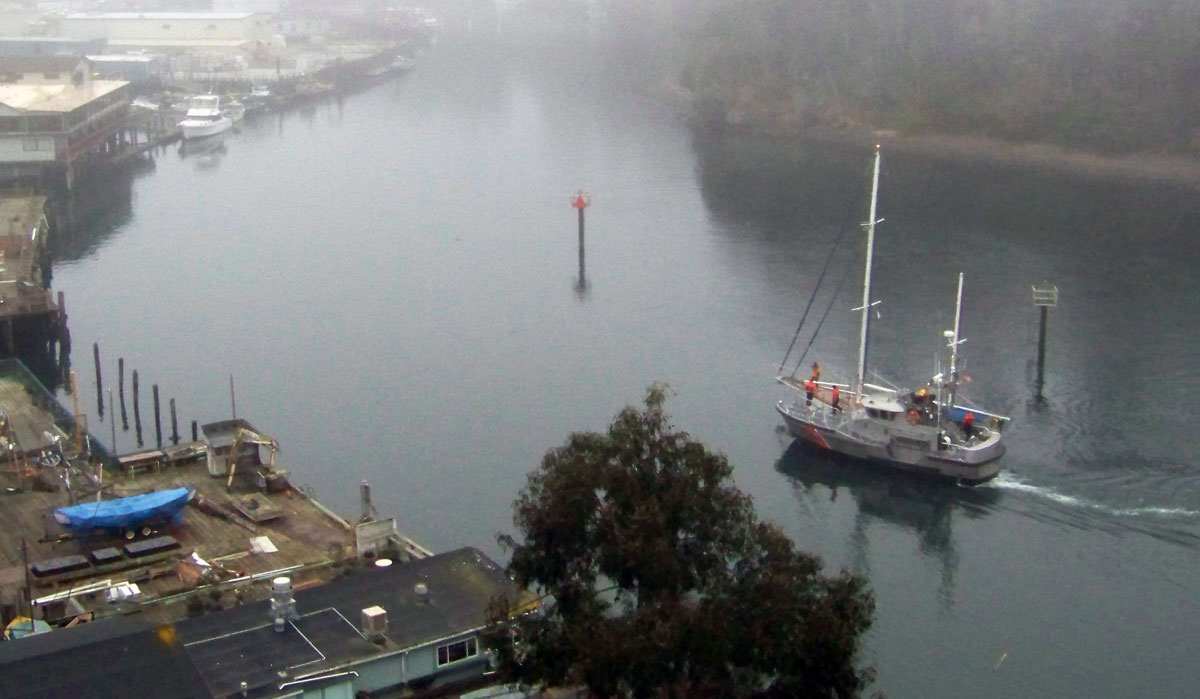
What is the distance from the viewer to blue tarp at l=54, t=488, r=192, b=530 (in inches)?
435

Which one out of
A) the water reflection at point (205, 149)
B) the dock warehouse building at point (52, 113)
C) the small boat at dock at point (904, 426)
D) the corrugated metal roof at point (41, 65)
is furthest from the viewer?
the water reflection at point (205, 149)

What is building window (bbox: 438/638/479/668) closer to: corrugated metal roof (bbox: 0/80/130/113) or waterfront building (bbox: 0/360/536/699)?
waterfront building (bbox: 0/360/536/699)

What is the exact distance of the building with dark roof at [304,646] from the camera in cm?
753

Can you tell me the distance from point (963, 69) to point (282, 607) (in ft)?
107

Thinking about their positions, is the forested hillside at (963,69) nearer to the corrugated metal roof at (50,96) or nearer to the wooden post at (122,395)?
the corrugated metal roof at (50,96)

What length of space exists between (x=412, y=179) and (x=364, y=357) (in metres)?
14.3

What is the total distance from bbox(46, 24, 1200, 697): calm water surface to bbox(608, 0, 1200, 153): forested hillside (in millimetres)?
3095

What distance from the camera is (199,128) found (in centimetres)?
3734

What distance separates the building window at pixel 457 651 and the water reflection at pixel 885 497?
497 centimetres

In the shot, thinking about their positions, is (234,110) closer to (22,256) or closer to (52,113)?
(52,113)

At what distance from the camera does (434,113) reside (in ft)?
144

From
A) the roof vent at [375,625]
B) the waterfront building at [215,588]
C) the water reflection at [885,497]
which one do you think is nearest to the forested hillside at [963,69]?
the water reflection at [885,497]

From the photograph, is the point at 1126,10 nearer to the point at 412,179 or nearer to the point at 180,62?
the point at 412,179

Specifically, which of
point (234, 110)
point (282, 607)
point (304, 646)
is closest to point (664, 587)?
point (304, 646)
